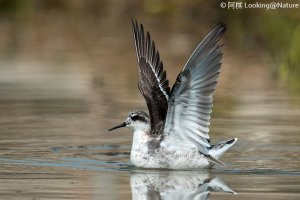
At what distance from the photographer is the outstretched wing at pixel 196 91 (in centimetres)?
1236

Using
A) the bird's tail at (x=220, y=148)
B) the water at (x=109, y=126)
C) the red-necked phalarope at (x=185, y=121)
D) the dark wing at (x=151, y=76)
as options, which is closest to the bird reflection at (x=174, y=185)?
the water at (x=109, y=126)

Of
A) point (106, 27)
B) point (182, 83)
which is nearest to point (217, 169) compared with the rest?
point (182, 83)

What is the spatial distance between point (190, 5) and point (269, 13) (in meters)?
3.23

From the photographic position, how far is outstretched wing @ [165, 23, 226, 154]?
12359mm

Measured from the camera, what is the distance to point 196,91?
1250cm

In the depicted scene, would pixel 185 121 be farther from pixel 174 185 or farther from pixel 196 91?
pixel 174 185

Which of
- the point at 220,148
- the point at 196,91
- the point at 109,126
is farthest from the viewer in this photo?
the point at 109,126

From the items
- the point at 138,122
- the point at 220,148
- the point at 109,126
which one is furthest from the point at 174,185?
the point at 109,126

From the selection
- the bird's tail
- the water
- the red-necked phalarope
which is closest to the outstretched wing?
the red-necked phalarope

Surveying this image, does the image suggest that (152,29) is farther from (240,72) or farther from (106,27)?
(240,72)

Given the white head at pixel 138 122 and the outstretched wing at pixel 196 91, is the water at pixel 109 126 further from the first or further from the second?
the outstretched wing at pixel 196 91

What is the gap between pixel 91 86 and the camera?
20.0m

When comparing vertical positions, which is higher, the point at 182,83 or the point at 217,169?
the point at 182,83

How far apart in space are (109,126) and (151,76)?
1.87 m
